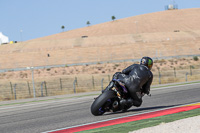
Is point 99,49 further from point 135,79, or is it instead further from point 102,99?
point 102,99

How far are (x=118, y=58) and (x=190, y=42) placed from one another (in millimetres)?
19452

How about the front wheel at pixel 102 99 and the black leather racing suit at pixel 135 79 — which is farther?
the black leather racing suit at pixel 135 79

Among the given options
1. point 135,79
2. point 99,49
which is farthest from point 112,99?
point 99,49

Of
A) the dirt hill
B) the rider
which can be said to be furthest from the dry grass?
the rider

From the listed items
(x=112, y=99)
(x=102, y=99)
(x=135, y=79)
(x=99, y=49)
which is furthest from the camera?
(x=99, y=49)

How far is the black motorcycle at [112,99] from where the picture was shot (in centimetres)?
818

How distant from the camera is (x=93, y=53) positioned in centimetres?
6919

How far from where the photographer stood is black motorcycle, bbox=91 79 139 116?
818 centimetres

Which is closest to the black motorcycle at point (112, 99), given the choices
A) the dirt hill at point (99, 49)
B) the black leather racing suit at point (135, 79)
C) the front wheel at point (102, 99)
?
the front wheel at point (102, 99)

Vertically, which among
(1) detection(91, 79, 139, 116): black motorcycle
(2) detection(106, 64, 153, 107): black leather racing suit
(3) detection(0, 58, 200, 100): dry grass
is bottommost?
A: (3) detection(0, 58, 200, 100): dry grass

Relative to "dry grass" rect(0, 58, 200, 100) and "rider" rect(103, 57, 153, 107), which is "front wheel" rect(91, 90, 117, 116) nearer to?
"rider" rect(103, 57, 153, 107)

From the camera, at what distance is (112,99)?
8.48m

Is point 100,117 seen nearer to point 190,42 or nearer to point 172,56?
point 172,56

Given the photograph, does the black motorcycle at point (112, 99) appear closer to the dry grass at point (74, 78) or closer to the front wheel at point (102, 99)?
the front wheel at point (102, 99)
